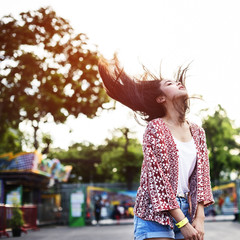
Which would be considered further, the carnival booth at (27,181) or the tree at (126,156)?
the tree at (126,156)

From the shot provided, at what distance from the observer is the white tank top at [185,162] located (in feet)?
8.18

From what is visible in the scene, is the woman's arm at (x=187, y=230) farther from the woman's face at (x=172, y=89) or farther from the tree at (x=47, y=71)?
the tree at (x=47, y=71)

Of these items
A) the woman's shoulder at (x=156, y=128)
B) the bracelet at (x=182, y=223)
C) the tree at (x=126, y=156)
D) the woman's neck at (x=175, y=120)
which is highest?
the tree at (x=126, y=156)

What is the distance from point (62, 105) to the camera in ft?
45.6

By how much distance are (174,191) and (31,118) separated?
13.3 m

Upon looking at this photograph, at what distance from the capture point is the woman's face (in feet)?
8.82

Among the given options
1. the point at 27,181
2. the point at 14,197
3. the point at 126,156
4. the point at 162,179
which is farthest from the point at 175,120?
the point at 126,156

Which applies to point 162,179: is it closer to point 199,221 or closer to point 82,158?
point 199,221

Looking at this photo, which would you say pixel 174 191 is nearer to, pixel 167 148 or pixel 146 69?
A: pixel 167 148

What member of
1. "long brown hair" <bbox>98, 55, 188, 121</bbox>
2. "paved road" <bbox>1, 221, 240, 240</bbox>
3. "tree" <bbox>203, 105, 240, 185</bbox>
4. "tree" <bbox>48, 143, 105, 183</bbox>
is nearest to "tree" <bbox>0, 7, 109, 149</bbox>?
"paved road" <bbox>1, 221, 240, 240</bbox>

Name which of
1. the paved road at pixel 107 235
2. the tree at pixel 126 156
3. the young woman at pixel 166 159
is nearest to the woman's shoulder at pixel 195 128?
the young woman at pixel 166 159

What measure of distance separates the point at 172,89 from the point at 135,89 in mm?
238

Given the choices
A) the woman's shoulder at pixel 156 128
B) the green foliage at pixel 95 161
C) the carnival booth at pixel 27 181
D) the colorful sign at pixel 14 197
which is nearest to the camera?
the woman's shoulder at pixel 156 128

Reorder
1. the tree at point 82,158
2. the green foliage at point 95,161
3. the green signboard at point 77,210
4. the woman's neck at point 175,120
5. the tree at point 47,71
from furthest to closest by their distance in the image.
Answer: the tree at point 82,158 → the green foliage at point 95,161 → the green signboard at point 77,210 → the tree at point 47,71 → the woman's neck at point 175,120
